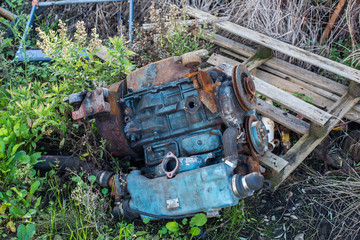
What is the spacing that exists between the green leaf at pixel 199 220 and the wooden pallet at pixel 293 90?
0.80m

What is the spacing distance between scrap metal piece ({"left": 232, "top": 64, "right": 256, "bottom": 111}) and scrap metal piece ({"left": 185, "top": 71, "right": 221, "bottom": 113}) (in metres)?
0.16

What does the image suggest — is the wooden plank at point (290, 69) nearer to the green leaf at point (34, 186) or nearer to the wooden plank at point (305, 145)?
the wooden plank at point (305, 145)

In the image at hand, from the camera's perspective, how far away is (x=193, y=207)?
265 cm

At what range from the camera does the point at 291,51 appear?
4.03m

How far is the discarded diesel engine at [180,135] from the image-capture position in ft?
8.63

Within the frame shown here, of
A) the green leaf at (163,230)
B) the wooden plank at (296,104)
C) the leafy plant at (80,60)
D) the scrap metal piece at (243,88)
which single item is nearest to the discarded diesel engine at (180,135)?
the scrap metal piece at (243,88)

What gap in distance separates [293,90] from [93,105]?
234cm

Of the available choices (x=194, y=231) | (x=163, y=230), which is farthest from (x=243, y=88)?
(x=163, y=230)

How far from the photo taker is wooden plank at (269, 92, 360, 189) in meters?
3.30

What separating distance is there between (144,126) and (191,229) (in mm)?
919

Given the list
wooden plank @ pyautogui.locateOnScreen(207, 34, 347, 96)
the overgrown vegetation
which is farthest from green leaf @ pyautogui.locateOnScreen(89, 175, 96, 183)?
wooden plank @ pyautogui.locateOnScreen(207, 34, 347, 96)

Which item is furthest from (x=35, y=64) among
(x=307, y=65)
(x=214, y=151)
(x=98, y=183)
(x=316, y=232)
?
(x=316, y=232)

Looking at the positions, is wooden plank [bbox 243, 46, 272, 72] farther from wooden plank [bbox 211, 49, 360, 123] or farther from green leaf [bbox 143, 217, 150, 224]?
green leaf [bbox 143, 217, 150, 224]

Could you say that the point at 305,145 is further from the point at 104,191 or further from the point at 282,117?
the point at 104,191
